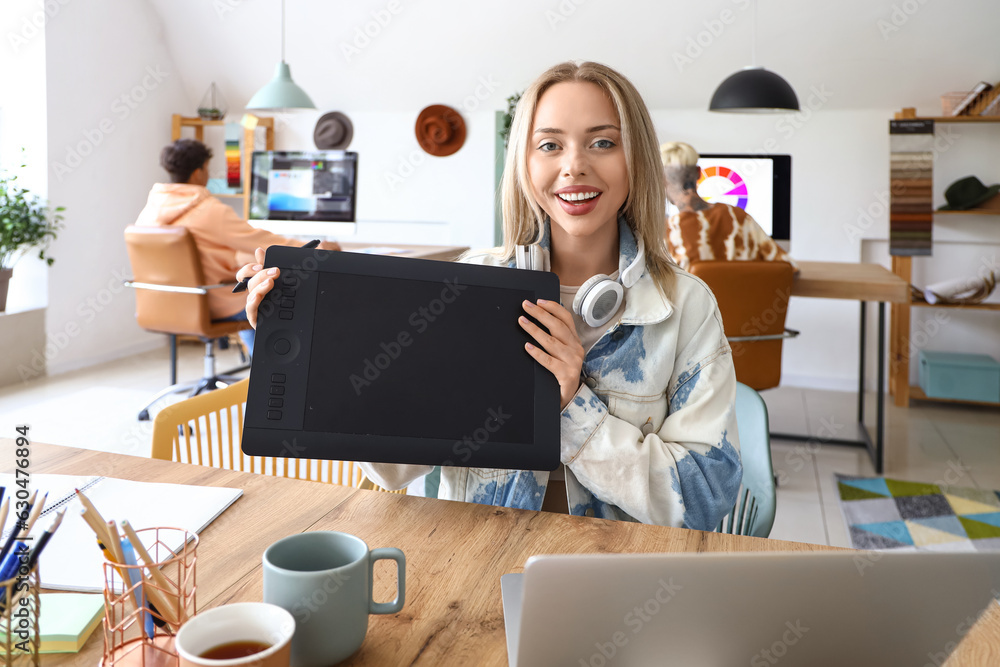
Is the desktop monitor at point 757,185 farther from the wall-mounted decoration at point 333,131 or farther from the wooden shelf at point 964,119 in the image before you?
the wall-mounted decoration at point 333,131

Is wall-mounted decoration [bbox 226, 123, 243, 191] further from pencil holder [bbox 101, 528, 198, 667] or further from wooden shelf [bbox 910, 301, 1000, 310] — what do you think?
pencil holder [bbox 101, 528, 198, 667]

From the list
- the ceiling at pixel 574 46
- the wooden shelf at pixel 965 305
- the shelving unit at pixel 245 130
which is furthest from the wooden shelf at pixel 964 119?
the shelving unit at pixel 245 130

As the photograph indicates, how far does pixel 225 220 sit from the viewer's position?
11.3 ft

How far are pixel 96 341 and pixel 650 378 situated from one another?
4449 millimetres

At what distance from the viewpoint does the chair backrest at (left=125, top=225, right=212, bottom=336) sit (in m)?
3.26

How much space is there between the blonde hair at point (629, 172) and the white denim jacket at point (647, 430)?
38 mm

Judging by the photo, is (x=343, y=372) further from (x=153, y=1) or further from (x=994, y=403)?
(x=153, y=1)

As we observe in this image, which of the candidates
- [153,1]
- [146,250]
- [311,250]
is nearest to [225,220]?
[146,250]

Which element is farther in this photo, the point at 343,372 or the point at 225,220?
the point at 225,220

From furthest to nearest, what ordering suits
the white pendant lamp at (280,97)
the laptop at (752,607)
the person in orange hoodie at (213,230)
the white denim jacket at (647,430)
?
the white pendant lamp at (280,97)
the person in orange hoodie at (213,230)
the white denim jacket at (647,430)
the laptop at (752,607)

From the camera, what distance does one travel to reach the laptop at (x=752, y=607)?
1.74 ft

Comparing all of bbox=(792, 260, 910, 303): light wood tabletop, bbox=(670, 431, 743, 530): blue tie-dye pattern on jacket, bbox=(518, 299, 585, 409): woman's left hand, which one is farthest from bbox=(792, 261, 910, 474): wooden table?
bbox=(518, 299, 585, 409): woman's left hand

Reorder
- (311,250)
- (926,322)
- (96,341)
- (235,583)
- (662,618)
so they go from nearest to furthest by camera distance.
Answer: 1. (662,618)
2. (235,583)
3. (311,250)
4. (926,322)
5. (96,341)

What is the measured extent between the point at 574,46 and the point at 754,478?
3.75m
